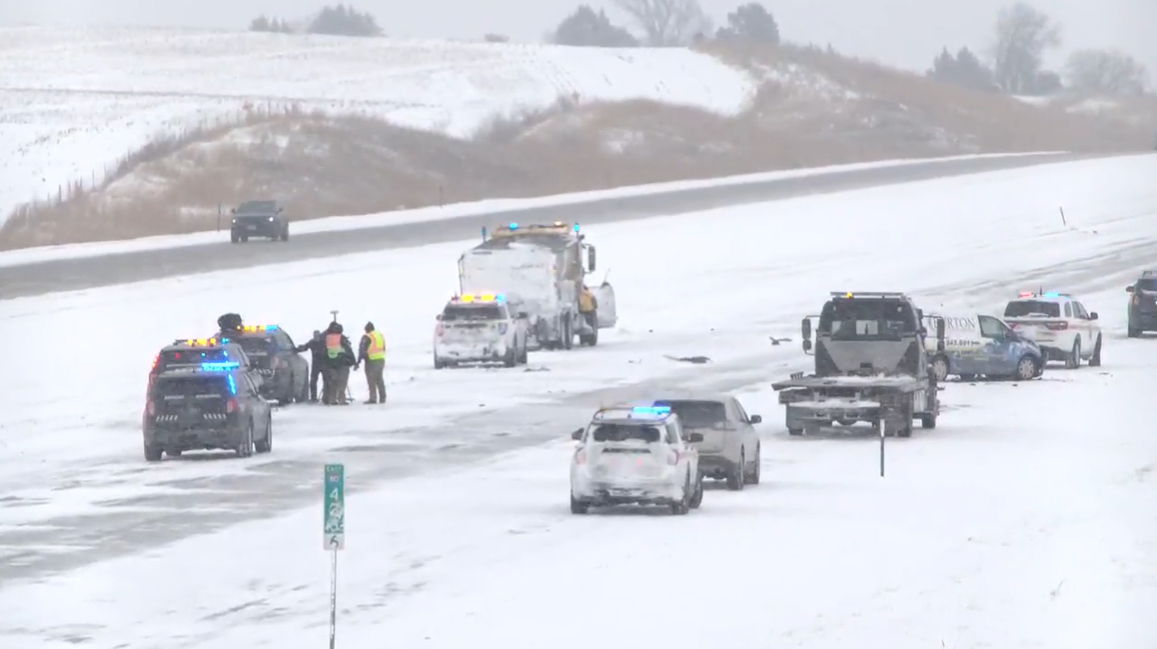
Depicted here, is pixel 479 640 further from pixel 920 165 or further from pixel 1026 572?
pixel 920 165

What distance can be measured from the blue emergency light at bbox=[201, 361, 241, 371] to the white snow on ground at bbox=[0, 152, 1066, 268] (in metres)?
40.7

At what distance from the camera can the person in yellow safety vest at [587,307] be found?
5959 centimetres

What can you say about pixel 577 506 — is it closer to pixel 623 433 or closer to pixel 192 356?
pixel 623 433

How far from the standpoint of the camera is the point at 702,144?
438ft

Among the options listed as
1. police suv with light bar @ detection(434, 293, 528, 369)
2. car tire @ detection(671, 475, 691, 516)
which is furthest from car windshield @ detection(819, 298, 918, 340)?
police suv with light bar @ detection(434, 293, 528, 369)

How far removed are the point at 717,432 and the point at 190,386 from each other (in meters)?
8.55

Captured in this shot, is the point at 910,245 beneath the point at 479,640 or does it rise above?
above

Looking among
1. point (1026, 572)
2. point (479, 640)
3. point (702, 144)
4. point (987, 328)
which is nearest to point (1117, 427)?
point (987, 328)

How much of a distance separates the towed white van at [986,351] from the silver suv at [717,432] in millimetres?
19065

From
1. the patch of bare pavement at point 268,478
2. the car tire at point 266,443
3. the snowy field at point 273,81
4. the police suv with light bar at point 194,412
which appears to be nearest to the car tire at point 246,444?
the police suv with light bar at point 194,412

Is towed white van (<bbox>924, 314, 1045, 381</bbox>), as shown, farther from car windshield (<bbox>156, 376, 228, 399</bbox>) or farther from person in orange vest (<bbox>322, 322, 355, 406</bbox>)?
car windshield (<bbox>156, 376, 228, 399</bbox>)

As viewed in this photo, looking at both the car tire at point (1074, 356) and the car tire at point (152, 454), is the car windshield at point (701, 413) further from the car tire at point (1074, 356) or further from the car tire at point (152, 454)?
the car tire at point (1074, 356)

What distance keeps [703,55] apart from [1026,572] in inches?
5752

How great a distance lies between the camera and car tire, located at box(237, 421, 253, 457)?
3344cm
